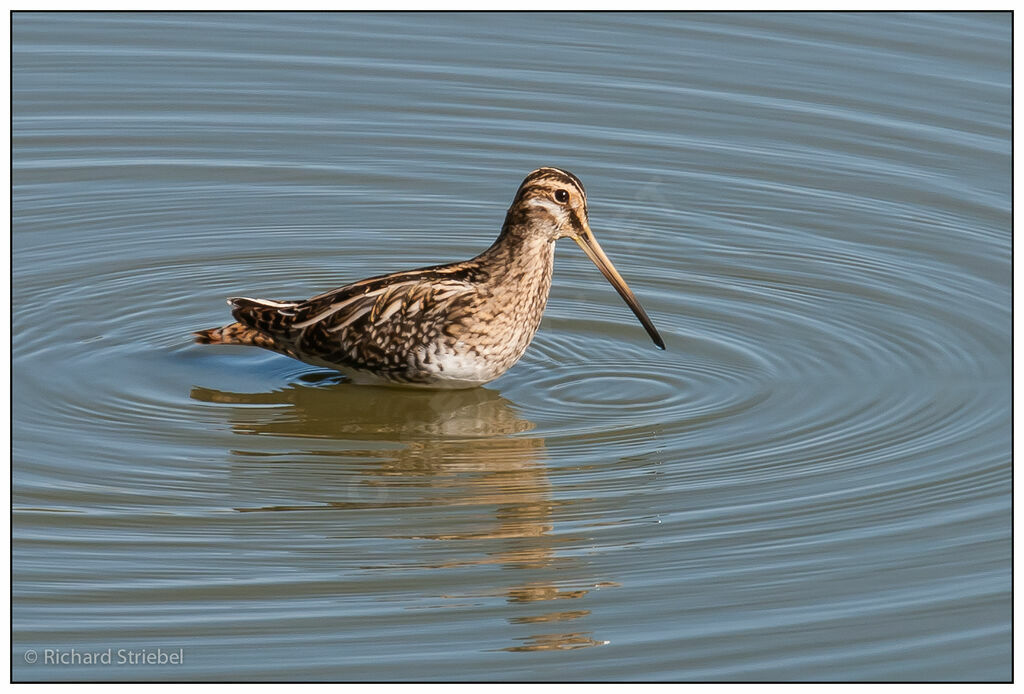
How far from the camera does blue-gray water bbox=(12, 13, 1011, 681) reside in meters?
9.41

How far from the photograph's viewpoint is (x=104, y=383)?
12352 mm

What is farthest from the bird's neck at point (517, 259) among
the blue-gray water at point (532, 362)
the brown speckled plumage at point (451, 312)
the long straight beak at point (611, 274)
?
the blue-gray water at point (532, 362)

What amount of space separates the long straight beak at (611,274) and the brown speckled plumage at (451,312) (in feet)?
0.04

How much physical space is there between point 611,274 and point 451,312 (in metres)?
1.19

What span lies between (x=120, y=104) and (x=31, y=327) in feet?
16.7

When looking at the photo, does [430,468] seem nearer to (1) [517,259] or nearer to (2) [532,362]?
(1) [517,259]

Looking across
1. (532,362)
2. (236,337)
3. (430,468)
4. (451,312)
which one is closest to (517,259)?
(451,312)

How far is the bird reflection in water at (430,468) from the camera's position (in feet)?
32.7

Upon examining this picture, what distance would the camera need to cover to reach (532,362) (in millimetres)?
13102

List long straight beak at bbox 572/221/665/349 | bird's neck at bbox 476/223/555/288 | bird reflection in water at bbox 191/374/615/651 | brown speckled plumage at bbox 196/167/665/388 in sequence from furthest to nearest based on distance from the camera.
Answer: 1. long straight beak at bbox 572/221/665/349
2. bird's neck at bbox 476/223/555/288
3. brown speckled plumage at bbox 196/167/665/388
4. bird reflection in water at bbox 191/374/615/651

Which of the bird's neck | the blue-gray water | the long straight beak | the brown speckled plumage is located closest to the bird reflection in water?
the blue-gray water

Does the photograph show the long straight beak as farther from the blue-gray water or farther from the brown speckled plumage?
the blue-gray water

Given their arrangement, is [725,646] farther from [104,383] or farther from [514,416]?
[104,383]

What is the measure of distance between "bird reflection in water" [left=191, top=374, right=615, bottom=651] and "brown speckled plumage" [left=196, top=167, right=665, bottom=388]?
252 millimetres
